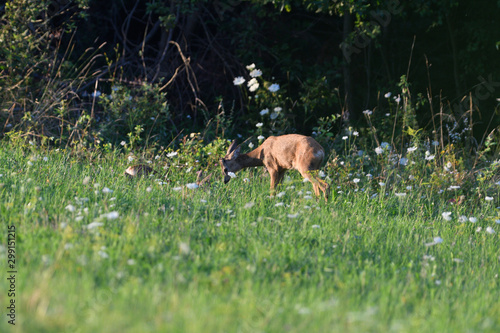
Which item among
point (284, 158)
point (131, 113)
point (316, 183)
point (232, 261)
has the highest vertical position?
point (232, 261)

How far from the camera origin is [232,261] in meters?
4.05

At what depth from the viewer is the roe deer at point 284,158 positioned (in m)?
6.36

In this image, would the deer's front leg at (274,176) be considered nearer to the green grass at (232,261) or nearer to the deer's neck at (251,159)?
the deer's neck at (251,159)

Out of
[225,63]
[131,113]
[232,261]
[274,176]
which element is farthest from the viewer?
[225,63]

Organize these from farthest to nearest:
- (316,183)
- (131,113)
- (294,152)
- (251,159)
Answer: (131,113) < (251,159) < (294,152) < (316,183)

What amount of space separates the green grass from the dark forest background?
2.69 m

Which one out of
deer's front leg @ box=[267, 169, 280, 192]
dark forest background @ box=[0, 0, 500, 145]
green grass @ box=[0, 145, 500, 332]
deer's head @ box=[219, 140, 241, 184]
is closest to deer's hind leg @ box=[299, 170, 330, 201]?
green grass @ box=[0, 145, 500, 332]

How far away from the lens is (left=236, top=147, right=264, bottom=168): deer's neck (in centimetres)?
691

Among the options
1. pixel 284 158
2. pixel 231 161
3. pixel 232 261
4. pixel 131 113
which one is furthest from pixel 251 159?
pixel 232 261

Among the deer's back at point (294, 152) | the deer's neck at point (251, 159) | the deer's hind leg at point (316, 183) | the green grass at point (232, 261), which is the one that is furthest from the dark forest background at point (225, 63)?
the green grass at point (232, 261)

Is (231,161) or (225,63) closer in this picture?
(231,161)

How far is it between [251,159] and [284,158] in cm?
51

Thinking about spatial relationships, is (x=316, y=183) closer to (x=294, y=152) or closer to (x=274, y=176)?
(x=294, y=152)

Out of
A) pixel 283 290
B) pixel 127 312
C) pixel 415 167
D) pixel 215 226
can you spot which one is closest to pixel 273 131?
pixel 415 167
